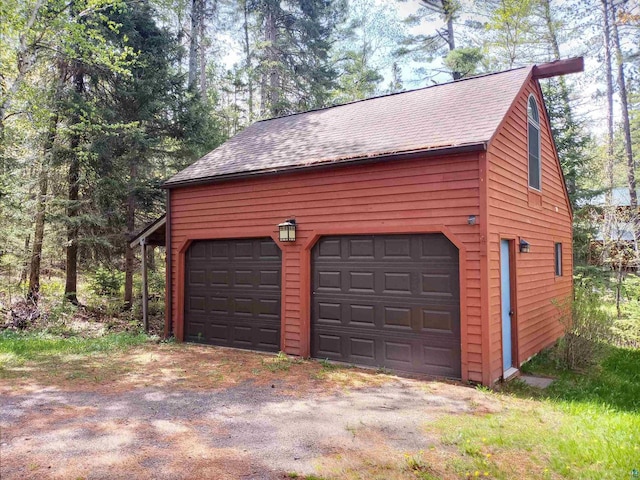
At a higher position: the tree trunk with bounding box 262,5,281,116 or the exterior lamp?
the tree trunk with bounding box 262,5,281,116

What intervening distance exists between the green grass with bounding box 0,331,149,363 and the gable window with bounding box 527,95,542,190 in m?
8.03

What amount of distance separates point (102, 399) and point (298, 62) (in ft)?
53.3

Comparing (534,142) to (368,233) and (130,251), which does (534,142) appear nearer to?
(368,233)

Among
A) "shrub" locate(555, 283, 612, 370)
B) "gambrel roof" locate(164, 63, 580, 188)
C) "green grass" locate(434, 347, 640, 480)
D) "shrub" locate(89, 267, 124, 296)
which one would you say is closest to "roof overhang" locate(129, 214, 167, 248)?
"gambrel roof" locate(164, 63, 580, 188)

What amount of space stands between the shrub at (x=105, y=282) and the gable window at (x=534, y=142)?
10.5 metres

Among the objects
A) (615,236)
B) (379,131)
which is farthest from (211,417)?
(615,236)

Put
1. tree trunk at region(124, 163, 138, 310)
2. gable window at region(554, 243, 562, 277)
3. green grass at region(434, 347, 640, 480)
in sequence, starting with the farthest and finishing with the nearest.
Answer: tree trunk at region(124, 163, 138, 310), gable window at region(554, 243, 562, 277), green grass at region(434, 347, 640, 480)


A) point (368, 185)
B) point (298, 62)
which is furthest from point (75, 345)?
point (298, 62)

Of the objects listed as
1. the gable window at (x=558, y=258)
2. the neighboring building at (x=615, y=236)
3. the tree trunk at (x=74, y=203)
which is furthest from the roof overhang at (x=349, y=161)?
the neighboring building at (x=615, y=236)

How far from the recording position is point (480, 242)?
5430 millimetres

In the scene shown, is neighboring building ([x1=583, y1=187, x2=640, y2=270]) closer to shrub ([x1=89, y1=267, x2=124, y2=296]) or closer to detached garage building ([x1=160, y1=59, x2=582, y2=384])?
detached garage building ([x1=160, y1=59, x2=582, y2=384])

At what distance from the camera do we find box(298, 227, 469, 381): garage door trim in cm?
552

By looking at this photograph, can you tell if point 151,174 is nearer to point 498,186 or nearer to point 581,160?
→ point 498,186

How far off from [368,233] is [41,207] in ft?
30.3
